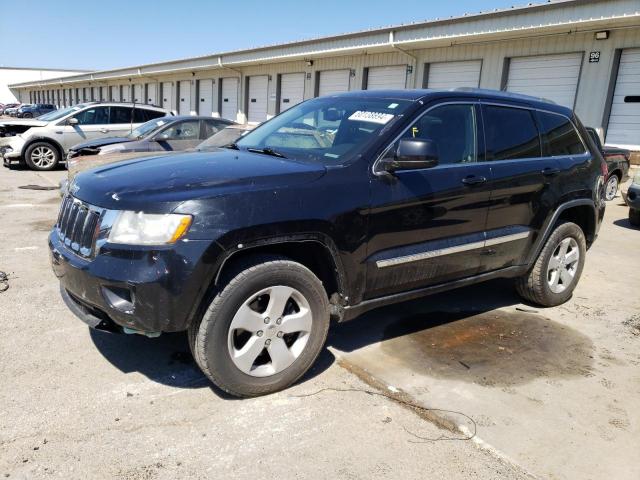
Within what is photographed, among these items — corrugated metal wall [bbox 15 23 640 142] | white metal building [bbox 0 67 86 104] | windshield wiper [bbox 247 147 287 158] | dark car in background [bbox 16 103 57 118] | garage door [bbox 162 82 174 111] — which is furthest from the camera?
white metal building [bbox 0 67 86 104]

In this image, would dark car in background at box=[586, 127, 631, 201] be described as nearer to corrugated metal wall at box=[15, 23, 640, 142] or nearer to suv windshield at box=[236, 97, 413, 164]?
corrugated metal wall at box=[15, 23, 640, 142]

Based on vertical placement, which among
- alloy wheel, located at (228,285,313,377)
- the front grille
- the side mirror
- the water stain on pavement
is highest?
the side mirror

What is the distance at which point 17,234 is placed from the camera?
6.92 m

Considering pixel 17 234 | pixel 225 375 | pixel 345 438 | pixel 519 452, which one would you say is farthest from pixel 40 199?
pixel 519 452

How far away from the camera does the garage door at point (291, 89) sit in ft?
71.5

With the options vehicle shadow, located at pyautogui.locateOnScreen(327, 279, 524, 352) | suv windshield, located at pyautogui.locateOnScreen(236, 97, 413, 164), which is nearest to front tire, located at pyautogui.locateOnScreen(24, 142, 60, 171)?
suv windshield, located at pyautogui.locateOnScreen(236, 97, 413, 164)

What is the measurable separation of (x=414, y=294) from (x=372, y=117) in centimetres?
129

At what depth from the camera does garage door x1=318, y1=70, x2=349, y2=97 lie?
64.8ft

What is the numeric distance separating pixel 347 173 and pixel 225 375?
4.62ft

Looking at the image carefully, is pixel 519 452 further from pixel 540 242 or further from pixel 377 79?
pixel 377 79

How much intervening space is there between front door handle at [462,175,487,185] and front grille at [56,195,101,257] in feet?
8.14

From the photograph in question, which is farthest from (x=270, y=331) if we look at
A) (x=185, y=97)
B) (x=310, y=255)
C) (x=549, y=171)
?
(x=185, y=97)

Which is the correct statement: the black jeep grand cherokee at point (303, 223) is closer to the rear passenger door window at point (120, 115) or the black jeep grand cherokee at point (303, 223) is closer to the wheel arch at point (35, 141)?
the rear passenger door window at point (120, 115)

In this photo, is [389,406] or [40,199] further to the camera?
[40,199]
